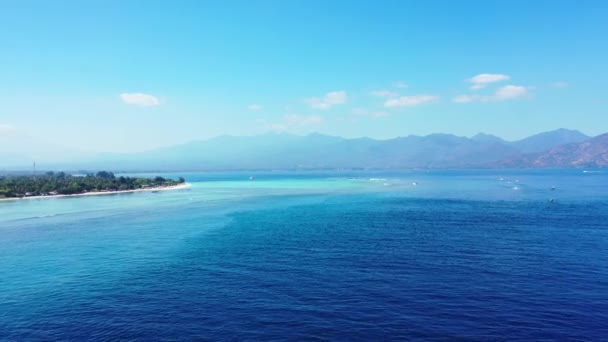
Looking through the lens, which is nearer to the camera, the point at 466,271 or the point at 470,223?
the point at 466,271

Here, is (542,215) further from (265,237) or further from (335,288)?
(335,288)

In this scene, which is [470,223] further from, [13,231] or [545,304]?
[13,231]

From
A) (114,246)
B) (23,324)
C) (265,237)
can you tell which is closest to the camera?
(23,324)

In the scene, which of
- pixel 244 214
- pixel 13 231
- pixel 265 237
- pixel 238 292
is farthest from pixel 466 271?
pixel 13 231

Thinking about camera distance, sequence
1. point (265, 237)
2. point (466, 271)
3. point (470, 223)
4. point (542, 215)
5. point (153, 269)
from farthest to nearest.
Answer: point (542, 215) → point (470, 223) → point (265, 237) → point (153, 269) → point (466, 271)

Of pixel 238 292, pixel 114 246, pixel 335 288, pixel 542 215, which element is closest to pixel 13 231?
pixel 114 246

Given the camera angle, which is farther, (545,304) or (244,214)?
(244,214)
